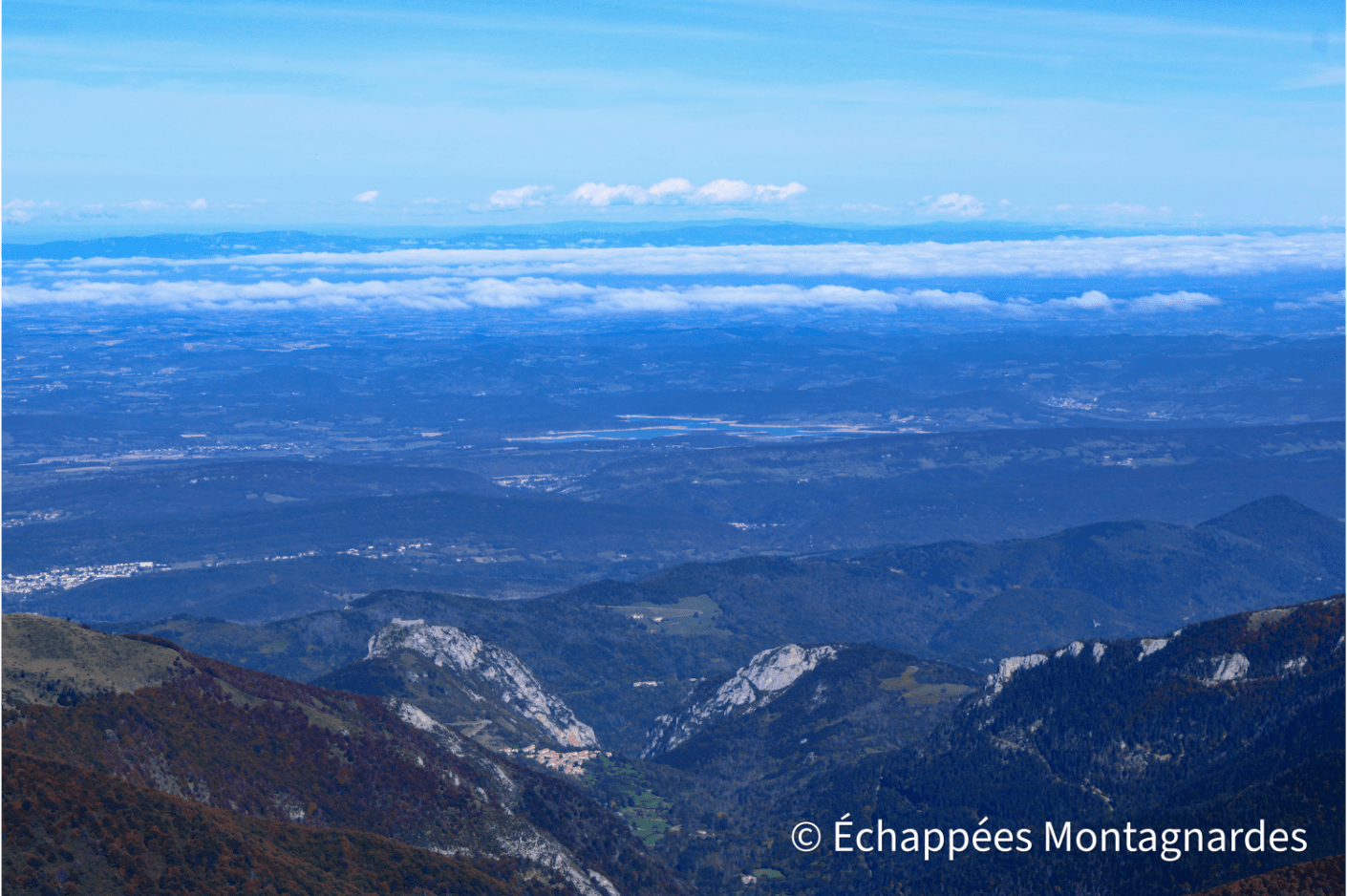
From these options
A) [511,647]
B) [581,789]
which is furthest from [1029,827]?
[511,647]

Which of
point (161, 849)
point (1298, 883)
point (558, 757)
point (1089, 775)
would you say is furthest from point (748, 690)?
point (1298, 883)

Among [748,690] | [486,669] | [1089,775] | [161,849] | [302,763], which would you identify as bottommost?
[748,690]

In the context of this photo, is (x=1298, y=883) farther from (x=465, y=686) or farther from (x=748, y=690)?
(x=465, y=686)

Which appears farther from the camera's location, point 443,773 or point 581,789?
point 581,789

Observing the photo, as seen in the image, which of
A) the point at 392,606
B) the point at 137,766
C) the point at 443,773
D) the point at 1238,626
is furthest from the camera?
the point at 392,606

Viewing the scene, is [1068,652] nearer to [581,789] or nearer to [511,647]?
[581,789]

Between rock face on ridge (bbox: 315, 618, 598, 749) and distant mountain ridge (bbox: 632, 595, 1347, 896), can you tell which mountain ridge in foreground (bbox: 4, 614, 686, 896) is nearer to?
distant mountain ridge (bbox: 632, 595, 1347, 896)
